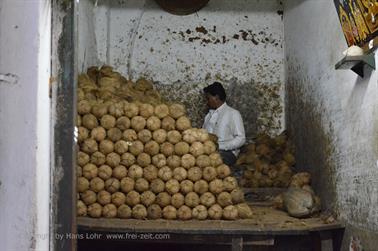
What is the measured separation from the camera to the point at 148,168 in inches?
202

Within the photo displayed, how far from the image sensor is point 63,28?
3.16 m

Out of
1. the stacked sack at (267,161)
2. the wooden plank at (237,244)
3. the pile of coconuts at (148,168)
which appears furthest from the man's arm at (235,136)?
the wooden plank at (237,244)

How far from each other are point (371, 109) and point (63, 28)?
2361 millimetres

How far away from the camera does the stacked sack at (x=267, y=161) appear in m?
6.64

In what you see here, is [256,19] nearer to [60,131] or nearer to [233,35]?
[233,35]

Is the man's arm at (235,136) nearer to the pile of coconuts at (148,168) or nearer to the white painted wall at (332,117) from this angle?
the white painted wall at (332,117)

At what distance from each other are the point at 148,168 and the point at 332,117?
73.6 inches

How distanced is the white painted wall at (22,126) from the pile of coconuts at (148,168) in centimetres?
204

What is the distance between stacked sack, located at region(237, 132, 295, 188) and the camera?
21.8ft

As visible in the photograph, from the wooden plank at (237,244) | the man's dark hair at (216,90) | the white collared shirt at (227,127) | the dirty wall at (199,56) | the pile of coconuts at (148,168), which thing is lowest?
the wooden plank at (237,244)

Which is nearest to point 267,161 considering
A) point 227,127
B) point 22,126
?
point 227,127

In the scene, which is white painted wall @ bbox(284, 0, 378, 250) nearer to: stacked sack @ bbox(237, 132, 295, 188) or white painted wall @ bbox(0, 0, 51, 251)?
stacked sack @ bbox(237, 132, 295, 188)

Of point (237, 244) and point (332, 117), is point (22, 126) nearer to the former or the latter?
point (237, 244)

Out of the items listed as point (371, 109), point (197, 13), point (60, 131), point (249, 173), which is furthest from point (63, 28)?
point (197, 13)
